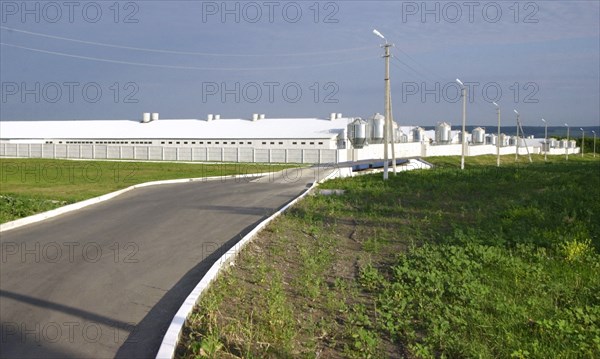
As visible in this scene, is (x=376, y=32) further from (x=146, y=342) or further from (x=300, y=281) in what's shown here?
(x=146, y=342)

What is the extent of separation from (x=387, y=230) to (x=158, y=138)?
50335 mm

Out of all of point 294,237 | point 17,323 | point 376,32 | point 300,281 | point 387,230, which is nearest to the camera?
point 17,323

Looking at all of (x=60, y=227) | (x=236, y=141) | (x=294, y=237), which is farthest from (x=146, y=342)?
(x=236, y=141)

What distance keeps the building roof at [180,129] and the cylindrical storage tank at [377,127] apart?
12.7 feet

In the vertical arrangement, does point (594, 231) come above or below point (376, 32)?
below

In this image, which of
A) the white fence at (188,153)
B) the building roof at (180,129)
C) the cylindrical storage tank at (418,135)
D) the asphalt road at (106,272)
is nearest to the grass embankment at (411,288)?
the asphalt road at (106,272)

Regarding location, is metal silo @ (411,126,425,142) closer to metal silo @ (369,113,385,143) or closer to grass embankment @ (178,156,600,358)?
metal silo @ (369,113,385,143)

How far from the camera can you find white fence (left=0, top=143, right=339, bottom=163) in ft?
165

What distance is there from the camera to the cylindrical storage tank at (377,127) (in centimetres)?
5400

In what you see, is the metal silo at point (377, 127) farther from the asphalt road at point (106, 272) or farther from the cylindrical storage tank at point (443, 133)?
the asphalt road at point (106, 272)

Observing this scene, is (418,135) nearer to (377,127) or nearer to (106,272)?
(377,127)

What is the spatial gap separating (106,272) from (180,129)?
181 ft

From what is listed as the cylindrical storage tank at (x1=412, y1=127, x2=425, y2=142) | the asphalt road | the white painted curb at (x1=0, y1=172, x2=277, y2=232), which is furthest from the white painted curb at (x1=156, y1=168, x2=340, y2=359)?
the cylindrical storage tank at (x1=412, y1=127, x2=425, y2=142)

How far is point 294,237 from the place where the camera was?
12.8 meters
